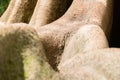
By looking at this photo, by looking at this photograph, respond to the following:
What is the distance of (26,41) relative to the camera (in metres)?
2.39

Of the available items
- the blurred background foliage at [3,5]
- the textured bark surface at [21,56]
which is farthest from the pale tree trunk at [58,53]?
the blurred background foliage at [3,5]

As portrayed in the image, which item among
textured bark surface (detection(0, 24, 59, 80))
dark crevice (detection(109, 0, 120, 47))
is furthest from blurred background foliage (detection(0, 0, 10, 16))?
textured bark surface (detection(0, 24, 59, 80))

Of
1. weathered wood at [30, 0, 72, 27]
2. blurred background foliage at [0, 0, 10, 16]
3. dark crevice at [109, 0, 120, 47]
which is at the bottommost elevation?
blurred background foliage at [0, 0, 10, 16]

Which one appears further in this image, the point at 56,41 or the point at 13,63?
the point at 56,41

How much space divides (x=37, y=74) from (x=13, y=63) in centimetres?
15

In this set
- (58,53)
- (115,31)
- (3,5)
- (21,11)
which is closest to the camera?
(58,53)

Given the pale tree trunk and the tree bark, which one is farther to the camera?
the tree bark

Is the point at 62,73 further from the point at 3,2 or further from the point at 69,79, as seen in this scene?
the point at 3,2

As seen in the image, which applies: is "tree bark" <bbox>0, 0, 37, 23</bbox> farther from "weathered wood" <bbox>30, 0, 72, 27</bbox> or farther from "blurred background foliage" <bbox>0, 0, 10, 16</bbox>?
"blurred background foliage" <bbox>0, 0, 10, 16</bbox>

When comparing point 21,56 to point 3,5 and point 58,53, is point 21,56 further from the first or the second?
point 3,5

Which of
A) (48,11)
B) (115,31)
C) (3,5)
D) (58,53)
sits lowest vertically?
(3,5)

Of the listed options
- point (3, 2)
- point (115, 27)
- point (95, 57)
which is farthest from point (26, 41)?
point (3, 2)

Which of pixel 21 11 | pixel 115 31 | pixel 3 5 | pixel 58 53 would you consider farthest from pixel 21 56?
pixel 3 5

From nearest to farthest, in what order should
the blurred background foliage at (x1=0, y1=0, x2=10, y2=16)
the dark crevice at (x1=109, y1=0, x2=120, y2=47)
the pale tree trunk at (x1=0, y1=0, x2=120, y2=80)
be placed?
1. the pale tree trunk at (x1=0, y1=0, x2=120, y2=80)
2. the dark crevice at (x1=109, y1=0, x2=120, y2=47)
3. the blurred background foliage at (x1=0, y1=0, x2=10, y2=16)
